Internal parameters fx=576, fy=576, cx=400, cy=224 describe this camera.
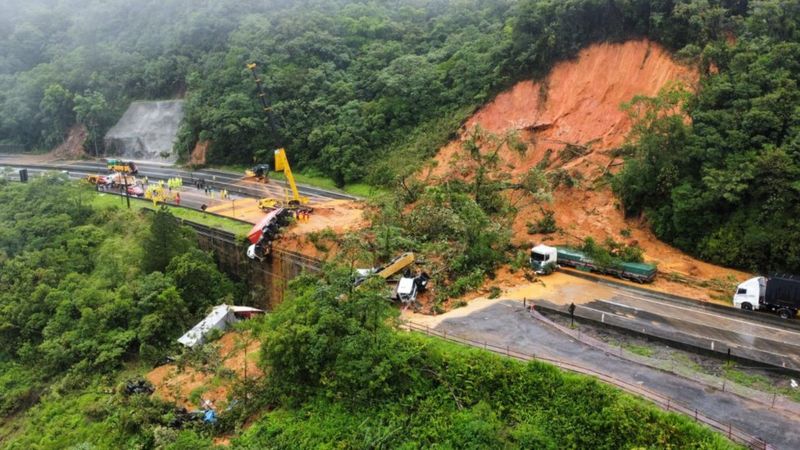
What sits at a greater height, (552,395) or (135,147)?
(135,147)

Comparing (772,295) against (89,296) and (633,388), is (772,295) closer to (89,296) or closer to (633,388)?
(633,388)

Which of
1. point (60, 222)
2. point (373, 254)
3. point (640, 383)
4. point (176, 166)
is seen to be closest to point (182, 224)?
point (60, 222)

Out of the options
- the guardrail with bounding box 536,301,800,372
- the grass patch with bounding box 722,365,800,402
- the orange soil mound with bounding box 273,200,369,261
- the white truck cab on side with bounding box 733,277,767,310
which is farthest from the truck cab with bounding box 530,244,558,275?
the orange soil mound with bounding box 273,200,369,261

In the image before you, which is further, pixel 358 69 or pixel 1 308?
pixel 358 69

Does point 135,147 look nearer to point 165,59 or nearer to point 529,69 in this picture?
point 165,59

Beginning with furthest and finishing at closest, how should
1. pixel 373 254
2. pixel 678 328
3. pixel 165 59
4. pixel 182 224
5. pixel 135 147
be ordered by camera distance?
pixel 165 59 < pixel 135 147 < pixel 182 224 < pixel 373 254 < pixel 678 328

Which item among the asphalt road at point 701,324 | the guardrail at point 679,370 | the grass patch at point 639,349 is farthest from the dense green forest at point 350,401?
the asphalt road at point 701,324

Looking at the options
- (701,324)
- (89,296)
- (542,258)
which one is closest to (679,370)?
(701,324)

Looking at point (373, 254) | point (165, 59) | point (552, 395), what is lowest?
point (552, 395)

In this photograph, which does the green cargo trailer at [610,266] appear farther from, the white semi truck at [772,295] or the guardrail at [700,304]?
the white semi truck at [772,295]
